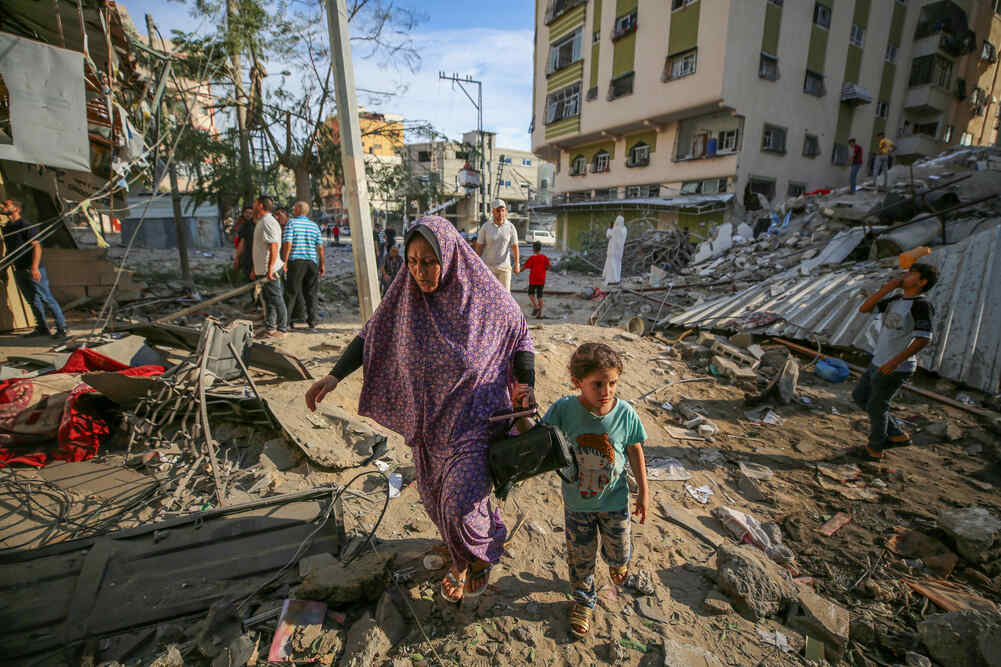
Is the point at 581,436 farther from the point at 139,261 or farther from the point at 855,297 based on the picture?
the point at 139,261

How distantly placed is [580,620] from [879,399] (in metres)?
3.06

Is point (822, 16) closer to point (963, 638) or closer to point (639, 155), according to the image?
point (639, 155)

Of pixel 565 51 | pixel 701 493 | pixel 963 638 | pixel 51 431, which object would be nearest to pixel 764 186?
pixel 565 51

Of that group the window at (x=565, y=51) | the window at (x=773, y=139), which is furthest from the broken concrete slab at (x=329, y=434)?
the window at (x=565, y=51)

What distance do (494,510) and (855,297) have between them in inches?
255

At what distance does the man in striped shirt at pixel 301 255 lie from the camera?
544cm

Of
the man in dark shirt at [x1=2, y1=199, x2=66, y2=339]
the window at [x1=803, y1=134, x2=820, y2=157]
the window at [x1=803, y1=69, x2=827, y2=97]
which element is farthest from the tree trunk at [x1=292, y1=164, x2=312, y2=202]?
the window at [x1=803, y1=134, x2=820, y2=157]

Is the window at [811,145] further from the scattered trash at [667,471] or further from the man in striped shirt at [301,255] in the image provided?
the man in striped shirt at [301,255]

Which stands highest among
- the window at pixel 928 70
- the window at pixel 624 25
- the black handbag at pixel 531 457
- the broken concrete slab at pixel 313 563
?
the window at pixel 624 25

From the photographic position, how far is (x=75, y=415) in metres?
3.08

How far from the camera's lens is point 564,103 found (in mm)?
21578

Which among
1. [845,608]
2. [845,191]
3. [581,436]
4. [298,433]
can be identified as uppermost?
[845,191]

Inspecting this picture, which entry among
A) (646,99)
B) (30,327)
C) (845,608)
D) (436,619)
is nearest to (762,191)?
(646,99)

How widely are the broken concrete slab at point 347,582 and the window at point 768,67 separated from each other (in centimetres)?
1866
